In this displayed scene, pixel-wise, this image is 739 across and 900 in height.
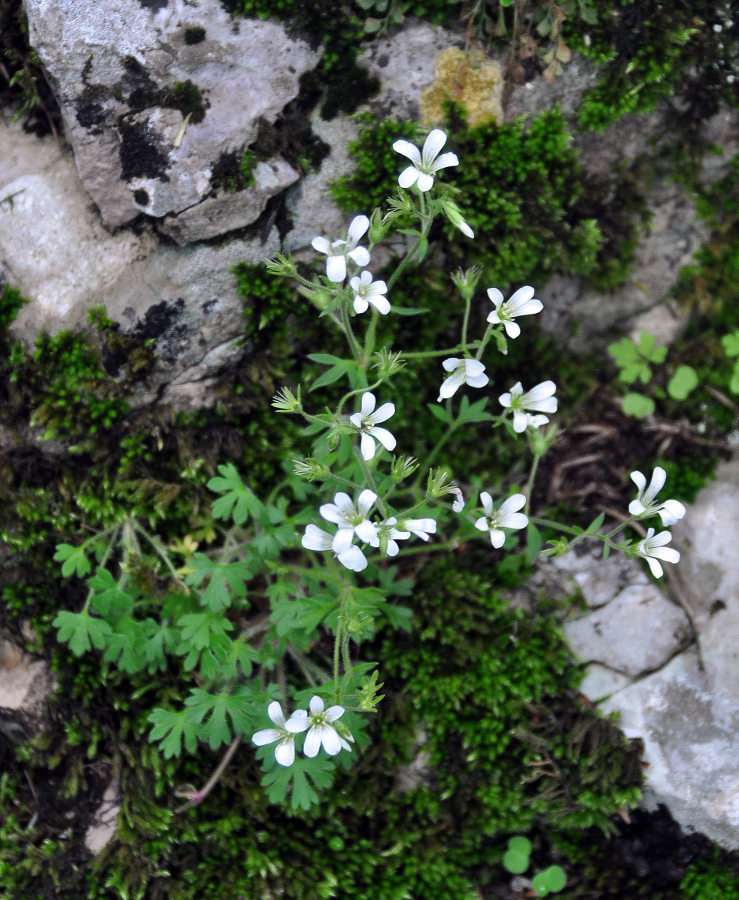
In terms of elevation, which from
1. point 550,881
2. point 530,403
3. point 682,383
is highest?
point 530,403

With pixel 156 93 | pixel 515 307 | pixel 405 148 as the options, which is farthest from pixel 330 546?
pixel 156 93

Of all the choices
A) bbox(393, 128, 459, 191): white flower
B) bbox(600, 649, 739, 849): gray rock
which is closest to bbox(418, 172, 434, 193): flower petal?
bbox(393, 128, 459, 191): white flower

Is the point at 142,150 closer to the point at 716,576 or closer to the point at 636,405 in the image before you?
the point at 636,405

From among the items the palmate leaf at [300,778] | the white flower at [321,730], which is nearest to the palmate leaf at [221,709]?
the palmate leaf at [300,778]

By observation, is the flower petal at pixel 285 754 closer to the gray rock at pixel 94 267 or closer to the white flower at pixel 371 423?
the white flower at pixel 371 423

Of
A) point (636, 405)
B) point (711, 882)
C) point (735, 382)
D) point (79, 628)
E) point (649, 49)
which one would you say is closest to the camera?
point (79, 628)

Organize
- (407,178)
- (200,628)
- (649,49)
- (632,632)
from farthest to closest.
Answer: (632,632)
(649,49)
(200,628)
(407,178)
